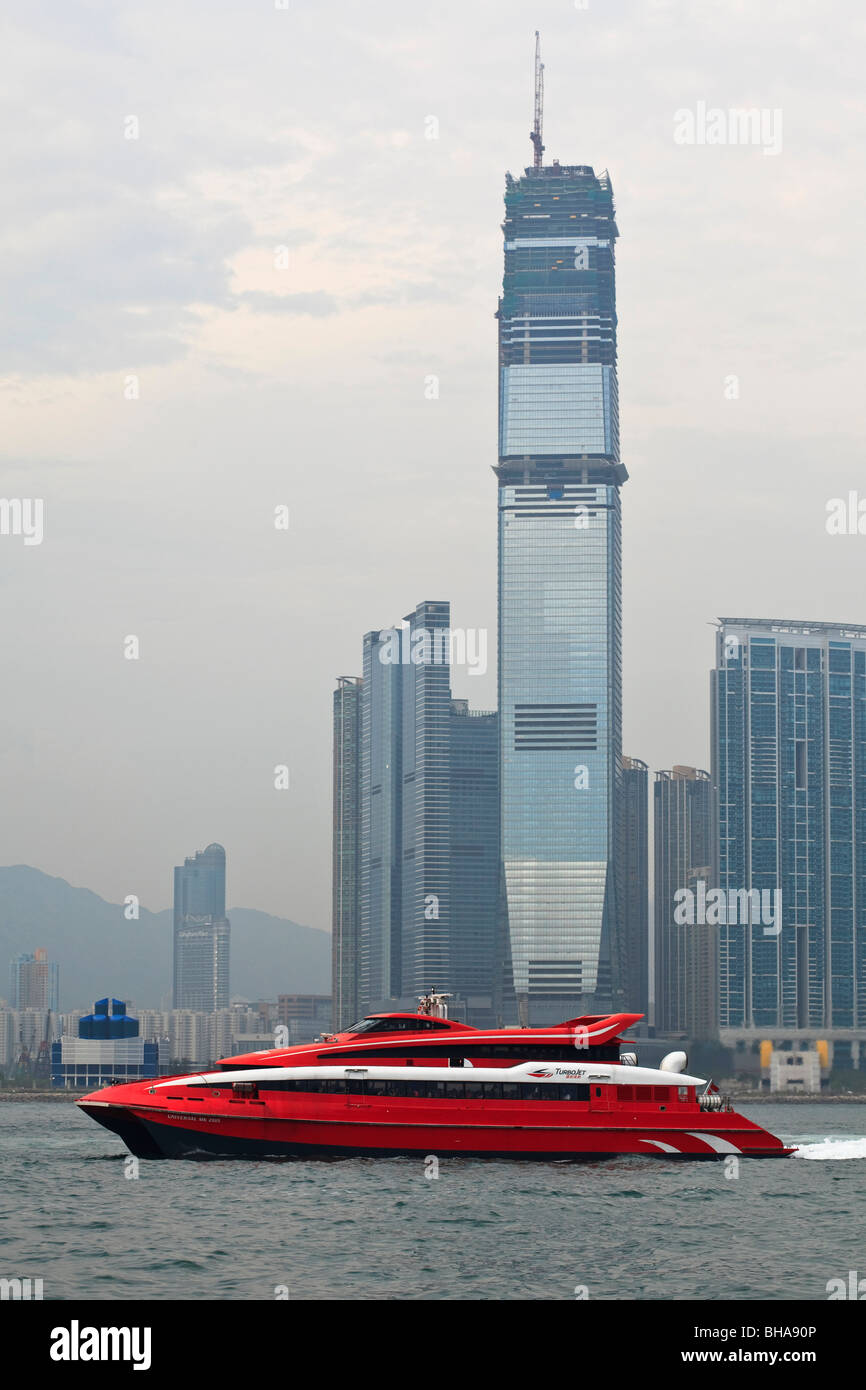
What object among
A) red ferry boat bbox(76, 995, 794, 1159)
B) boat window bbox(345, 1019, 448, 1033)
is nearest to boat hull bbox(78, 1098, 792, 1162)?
red ferry boat bbox(76, 995, 794, 1159)

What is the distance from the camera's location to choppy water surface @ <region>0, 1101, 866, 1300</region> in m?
34.2

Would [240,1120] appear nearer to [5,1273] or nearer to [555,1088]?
[555,1088]

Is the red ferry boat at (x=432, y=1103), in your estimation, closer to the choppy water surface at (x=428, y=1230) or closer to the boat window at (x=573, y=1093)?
the boat window at (x=573, y=1093)

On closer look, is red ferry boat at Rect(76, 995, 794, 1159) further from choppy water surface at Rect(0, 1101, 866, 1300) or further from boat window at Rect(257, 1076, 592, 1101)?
choppy water surface at Rect(0, 1101, 866, 1300)

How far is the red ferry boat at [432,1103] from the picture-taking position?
56.2 m
